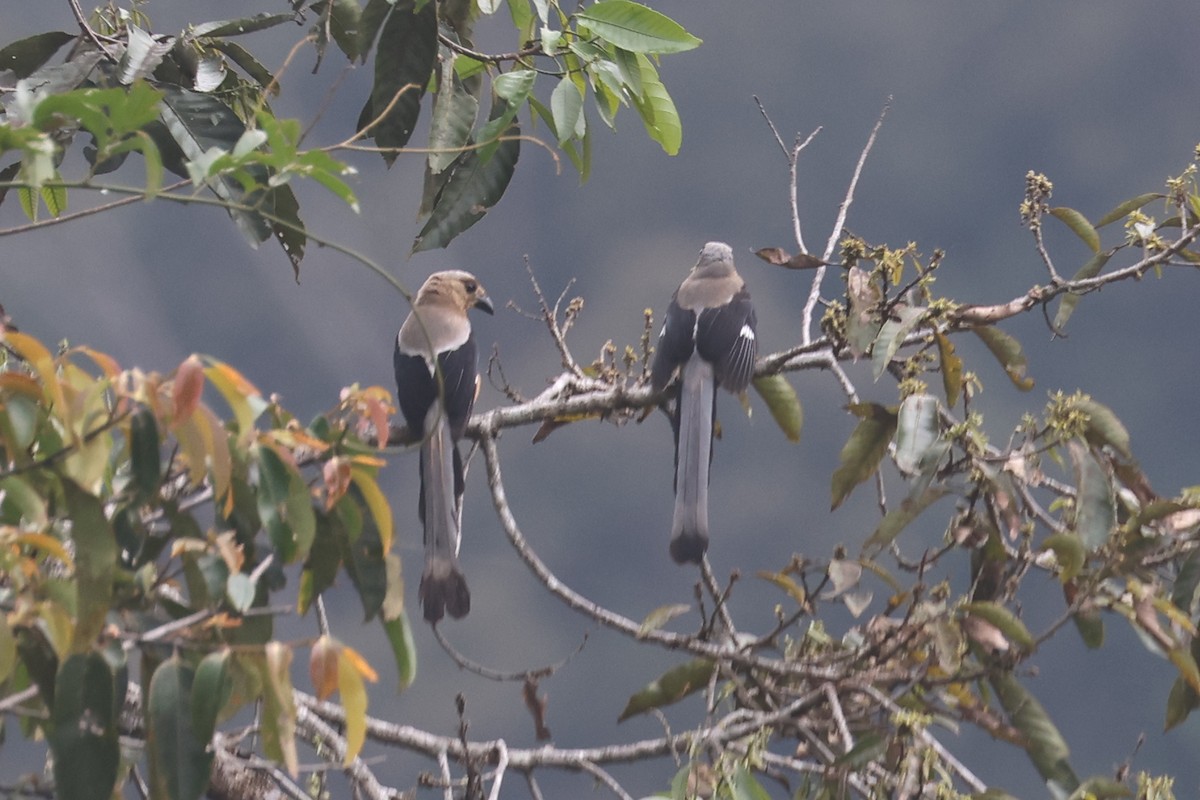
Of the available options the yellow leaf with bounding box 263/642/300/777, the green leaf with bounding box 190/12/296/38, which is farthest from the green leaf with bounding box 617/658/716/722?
the green leaf with bounding box 190/12/296/38

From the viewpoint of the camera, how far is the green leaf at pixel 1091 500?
2477 millimetres

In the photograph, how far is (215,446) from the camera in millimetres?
1742

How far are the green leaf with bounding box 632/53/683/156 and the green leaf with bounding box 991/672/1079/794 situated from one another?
59.4 inches

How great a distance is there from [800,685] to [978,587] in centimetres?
45

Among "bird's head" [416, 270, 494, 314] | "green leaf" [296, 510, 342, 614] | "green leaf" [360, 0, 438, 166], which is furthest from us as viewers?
"bird's head" [416, 270, 494, 314]

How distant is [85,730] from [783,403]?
2.15 metres

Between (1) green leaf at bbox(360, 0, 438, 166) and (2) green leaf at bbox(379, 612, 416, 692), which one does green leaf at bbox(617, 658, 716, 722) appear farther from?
(1) green leaf at bbox(360, 0, 438, 166)

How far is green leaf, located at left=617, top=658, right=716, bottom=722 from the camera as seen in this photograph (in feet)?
9.37

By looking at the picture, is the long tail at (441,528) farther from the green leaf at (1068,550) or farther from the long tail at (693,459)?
the green leaf at (1068,550)

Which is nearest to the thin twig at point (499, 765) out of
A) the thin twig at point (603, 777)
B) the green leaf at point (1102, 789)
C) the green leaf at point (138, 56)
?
the thin twig at point (603, 777)

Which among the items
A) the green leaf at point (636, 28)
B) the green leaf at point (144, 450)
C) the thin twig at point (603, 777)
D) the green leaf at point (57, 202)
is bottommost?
the thin twig at point (603, 777)

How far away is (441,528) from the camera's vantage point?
3361mm

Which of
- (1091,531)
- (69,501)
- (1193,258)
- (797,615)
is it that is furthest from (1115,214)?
(69,501)

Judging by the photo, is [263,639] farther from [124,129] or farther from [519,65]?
[519,65]
